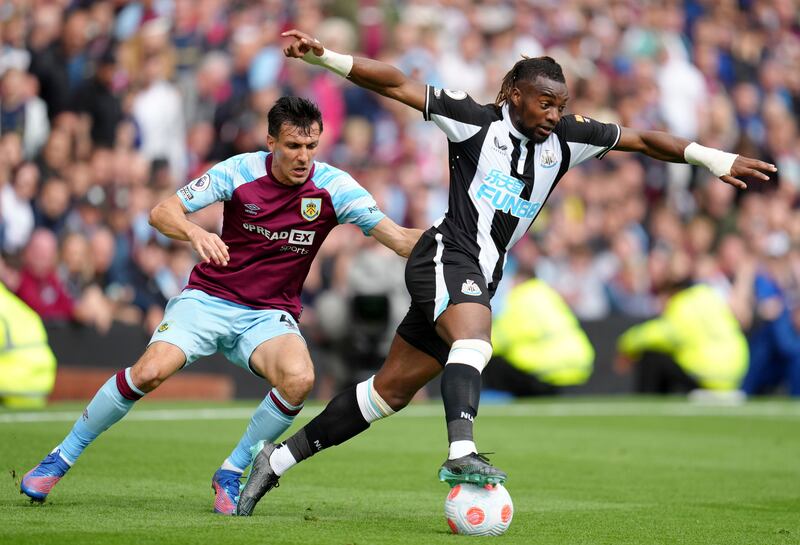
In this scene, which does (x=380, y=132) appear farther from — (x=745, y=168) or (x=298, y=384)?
(x=298, y=384)

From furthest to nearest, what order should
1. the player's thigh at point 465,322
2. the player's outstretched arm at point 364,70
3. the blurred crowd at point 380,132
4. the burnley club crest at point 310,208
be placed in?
the blurred crowd at point 380,132
the burnley club crest at point 310,208
the player's outstretched arm at point 364,70
the player's thigh at point 465,322

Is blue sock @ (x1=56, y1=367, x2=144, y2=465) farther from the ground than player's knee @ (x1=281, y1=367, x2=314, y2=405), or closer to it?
closer to it

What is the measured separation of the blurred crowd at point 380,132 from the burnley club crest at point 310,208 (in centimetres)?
732

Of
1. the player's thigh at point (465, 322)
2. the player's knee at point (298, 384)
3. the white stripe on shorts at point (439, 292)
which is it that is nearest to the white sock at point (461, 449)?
the player's thigh at point (465, 322)

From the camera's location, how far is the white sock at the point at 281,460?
24.6 feet

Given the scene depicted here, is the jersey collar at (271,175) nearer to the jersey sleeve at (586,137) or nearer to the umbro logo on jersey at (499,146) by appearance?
the umbro logo on jersey at (499,146)

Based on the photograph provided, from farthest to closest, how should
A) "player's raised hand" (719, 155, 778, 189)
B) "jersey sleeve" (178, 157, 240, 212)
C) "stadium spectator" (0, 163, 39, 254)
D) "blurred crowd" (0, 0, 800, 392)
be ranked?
"blurred crowd" (0, 0, 800, 392) → "stadium spectator" (0, 163, 39, 254) → "player's raised hand" (719, 155, 778, 189) → "jersey sleeve" (178, 157, 240, 212)

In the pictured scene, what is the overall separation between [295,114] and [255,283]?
40.2 inches

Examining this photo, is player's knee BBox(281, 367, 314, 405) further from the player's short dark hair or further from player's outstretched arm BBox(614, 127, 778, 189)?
player's outstretched arm BBox(614, 127, 778, 189)

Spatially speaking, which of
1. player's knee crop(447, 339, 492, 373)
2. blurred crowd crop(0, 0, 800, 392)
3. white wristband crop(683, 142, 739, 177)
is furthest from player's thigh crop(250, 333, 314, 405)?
blurred crowd crop(0, 0, 800, 392)

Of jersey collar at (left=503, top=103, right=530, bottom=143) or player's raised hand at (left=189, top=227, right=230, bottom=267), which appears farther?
jersey collar at (left=503, top=103, right=530, bottom=143)

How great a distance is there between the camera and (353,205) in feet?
25.9

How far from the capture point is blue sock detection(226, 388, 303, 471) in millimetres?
7664

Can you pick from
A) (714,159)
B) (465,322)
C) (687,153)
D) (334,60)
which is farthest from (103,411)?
(714,159)
